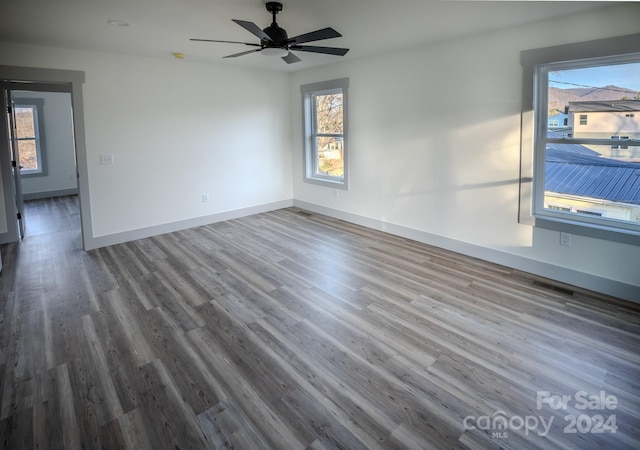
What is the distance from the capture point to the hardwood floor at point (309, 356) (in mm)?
1987

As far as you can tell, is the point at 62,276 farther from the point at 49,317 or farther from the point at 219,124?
the point at 219,124

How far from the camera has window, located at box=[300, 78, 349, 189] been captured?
19.9 ft

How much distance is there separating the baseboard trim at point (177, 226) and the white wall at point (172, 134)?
0.18 ft

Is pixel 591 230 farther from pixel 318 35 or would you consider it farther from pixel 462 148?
pixel 318 35

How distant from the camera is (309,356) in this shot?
2.63m

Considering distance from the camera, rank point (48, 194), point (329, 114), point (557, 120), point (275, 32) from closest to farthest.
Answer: point (275, 32) → point (557, 120) → point (329, 114) → point (48, 194)

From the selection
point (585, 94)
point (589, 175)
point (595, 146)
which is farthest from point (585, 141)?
point (585, 94)

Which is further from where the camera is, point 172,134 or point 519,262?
point 172,134

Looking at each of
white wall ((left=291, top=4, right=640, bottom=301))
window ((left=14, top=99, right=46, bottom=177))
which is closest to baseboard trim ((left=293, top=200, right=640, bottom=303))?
white wall ((left=291, top=4, right=640, bottom=301))

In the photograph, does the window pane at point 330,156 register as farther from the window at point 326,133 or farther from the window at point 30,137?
the window at point 30,137

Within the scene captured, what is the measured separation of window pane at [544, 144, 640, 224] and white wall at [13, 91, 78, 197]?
9828 millimetres

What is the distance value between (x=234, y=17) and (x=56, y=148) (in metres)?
7.62

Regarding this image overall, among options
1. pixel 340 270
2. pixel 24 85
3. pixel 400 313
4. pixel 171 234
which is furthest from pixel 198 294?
pixel 24 85

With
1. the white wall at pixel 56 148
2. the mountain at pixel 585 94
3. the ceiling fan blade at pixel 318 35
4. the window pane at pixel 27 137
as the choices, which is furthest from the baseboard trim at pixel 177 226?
the window pane at pixel 27 137
